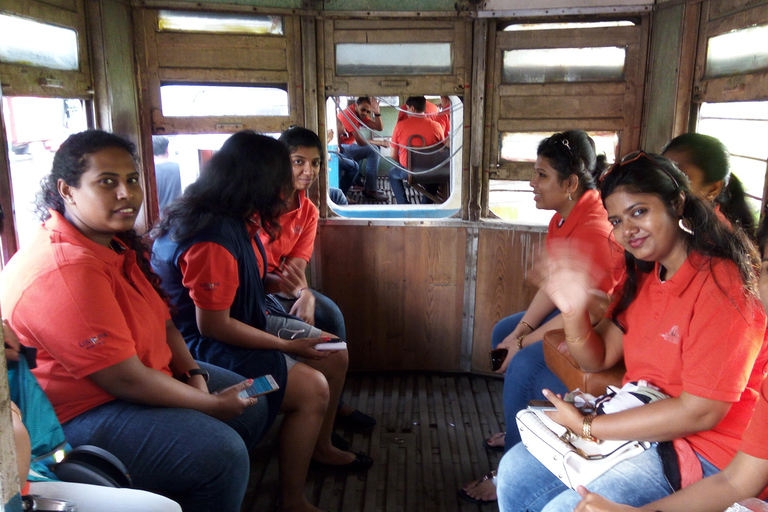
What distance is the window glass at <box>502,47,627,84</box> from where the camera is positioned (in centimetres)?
342

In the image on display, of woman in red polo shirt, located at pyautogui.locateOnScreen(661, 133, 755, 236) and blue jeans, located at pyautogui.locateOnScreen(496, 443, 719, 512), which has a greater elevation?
woman in red polo shirt, located at pyautogui.locateOnScreen(661, 133, 755, 236)

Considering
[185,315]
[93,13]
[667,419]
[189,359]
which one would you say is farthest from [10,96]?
[667,419]

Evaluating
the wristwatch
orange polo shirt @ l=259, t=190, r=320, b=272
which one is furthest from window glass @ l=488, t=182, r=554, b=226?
the wristwatch

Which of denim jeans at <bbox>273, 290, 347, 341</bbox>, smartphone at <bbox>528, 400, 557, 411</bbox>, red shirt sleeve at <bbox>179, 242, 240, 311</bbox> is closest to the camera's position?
smartphone at <bbox>528, 400, 557, 411</bbox>

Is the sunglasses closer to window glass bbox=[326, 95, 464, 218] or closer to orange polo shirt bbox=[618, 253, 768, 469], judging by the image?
orange polo shirt bbox=[618, 253, 768, 469]

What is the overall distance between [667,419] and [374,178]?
5.77 meters

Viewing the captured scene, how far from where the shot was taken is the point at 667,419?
5.25 ft

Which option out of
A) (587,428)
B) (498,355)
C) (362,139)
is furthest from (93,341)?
(362,139)

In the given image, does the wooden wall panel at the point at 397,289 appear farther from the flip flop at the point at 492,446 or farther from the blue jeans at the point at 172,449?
the blue jeans at the point at 172,449

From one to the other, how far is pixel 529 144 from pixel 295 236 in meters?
1.51

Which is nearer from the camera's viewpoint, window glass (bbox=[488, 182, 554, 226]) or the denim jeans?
the denim jeans

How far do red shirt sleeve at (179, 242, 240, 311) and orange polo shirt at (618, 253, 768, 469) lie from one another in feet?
4.98

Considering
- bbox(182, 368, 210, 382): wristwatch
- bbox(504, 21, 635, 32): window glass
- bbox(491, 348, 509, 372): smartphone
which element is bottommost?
bbox(491, 348, 509, 372): smartphone

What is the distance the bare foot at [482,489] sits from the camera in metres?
2.63
